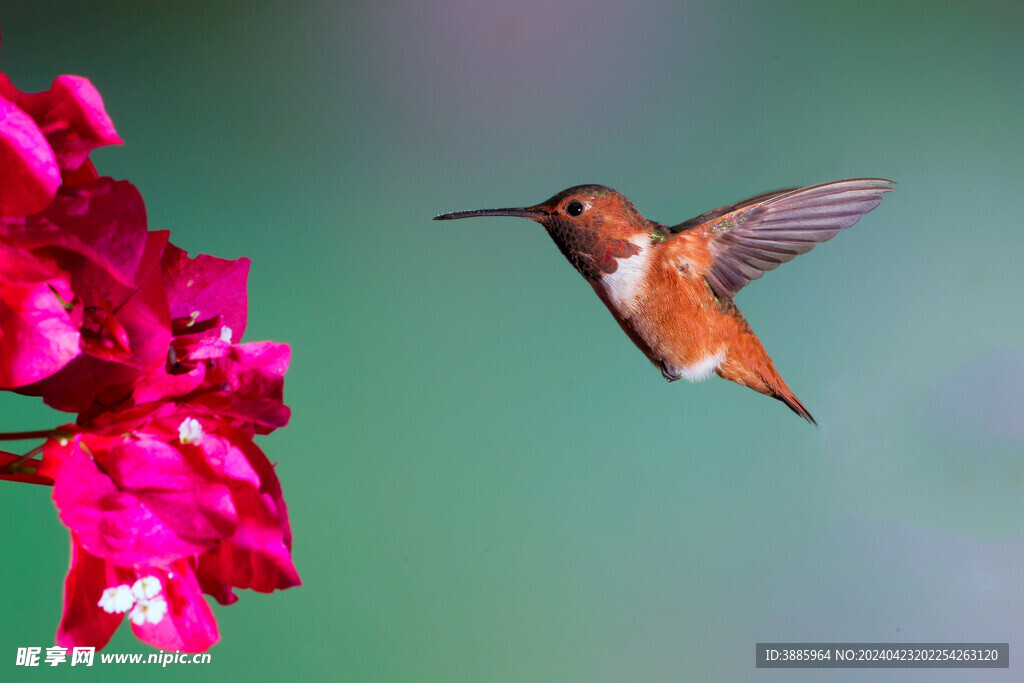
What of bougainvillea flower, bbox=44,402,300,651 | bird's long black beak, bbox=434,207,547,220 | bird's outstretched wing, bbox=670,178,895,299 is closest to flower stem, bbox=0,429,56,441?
bougainvillea flower, bbox=44,402,300,651

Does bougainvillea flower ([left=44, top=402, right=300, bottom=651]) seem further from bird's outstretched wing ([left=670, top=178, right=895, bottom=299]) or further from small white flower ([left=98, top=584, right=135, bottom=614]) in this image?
bird's outstretched wing ([left=670, top=178, right=895, bottom=299])

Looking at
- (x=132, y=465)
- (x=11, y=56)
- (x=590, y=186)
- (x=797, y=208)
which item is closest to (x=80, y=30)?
(x=11, y=56)

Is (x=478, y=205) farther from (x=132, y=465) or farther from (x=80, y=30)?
(x=132, y=465)

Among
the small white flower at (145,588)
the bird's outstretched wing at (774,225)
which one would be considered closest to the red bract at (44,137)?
the small white flower at (145,588)

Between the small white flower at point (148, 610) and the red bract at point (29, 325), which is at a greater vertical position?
the red bract at point (29, 325)

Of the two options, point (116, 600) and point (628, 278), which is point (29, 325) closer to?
point (116, 600)

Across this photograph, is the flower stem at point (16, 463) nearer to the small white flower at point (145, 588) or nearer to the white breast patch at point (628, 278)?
the small white flower at point (145, 588)

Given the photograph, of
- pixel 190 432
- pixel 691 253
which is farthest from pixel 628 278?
pixel 190 432
